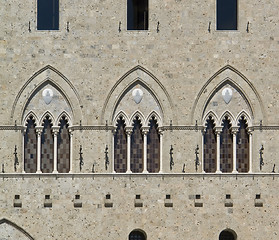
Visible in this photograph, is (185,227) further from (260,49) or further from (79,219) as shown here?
(260,49)

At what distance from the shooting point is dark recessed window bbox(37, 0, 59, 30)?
33.7 m

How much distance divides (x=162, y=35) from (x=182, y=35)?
30.9 inches

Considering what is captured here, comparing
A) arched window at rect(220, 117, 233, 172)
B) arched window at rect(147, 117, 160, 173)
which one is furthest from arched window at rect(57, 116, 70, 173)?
arched window at rect(220, 117, 233, 172)

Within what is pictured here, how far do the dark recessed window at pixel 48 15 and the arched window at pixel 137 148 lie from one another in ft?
16.5

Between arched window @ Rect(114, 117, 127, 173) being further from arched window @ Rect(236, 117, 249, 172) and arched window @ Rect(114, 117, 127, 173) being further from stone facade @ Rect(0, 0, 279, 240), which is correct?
arched window @ Rect(236, 117, 249, 172)

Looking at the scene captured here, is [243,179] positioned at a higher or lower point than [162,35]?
lower

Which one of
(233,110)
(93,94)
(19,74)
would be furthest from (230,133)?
(19,74)

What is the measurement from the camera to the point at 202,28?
109ft

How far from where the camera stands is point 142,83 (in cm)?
3312

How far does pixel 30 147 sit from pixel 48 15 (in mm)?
5326

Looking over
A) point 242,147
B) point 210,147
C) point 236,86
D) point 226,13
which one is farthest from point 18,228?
point 226,13

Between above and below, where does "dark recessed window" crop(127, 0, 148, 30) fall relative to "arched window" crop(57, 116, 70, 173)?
above

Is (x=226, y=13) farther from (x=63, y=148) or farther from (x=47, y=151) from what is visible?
(x=47, y=151)

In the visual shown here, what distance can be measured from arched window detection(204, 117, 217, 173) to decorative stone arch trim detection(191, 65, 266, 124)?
610 millimetres
